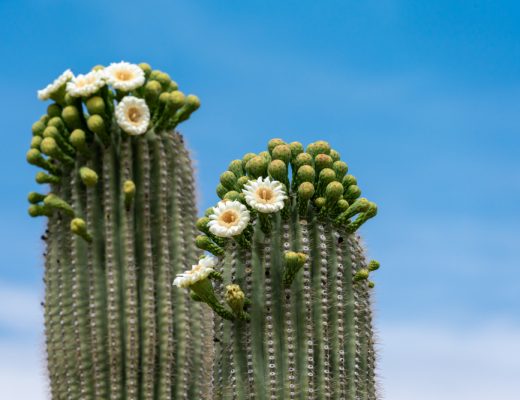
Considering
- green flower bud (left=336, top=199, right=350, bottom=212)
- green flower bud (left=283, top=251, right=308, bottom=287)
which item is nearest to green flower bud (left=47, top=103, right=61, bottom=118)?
green flower bud (left=283, top=251, right=308, bottom=287)

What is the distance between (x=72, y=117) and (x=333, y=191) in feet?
7.58

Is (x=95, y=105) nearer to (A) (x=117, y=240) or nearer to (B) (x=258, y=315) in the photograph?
(A) (x=117, y=240)

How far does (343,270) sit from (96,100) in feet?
8.38

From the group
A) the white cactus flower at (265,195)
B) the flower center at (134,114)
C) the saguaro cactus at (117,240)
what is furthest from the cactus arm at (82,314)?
the white cactus flower at (265,195)

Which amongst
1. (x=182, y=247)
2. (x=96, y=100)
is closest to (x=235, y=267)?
(x=182, y=247)

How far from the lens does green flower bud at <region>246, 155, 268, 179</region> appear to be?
9047 millimetres

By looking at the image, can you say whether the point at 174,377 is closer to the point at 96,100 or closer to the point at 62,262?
the point at 62,262

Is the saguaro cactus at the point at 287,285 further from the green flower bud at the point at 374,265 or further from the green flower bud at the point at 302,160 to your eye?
the green flower bud at the point at 374,265

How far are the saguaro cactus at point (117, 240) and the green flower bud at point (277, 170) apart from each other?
804 millimetres

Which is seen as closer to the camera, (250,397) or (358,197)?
(250,397)

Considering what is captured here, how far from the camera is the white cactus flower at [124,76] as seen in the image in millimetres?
9023

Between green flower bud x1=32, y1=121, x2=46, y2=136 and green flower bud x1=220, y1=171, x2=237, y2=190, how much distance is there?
1.65m

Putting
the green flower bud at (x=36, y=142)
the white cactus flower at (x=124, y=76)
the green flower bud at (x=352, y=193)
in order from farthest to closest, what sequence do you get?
1. the green flower bud at (x=352, y=193)
2. the green flower bud at (x=36, y=142)
3. the white cactus flower at (x=124, y=76)

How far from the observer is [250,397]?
337 inches
